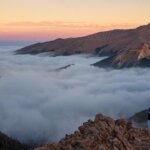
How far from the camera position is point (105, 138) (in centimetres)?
2795

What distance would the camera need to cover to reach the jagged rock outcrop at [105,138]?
90.0ft

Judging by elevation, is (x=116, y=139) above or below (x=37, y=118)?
above

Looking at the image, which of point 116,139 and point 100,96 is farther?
point 100,96

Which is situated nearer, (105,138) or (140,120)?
(105,138)

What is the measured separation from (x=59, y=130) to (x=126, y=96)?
150 ft

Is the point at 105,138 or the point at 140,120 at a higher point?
the point at 105,138

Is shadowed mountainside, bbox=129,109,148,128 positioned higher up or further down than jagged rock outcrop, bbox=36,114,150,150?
further down

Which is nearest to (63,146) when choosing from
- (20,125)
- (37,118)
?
(20,125)

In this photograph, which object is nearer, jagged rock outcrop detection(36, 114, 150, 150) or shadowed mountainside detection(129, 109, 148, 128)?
jagged rock outcrop detection(36, 114, 150, 150)

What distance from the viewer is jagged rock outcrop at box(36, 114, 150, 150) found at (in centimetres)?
2744

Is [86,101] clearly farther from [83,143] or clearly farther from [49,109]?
[83,143]

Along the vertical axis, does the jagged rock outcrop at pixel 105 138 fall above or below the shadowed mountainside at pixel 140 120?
above

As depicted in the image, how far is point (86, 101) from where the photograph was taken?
184125 mm

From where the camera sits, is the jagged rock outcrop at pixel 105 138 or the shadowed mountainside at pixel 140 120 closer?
the jagged rock outcrop at pixel 105 138
